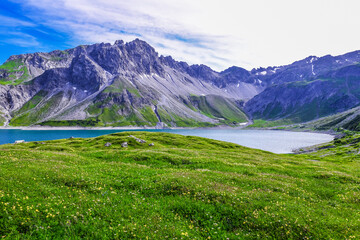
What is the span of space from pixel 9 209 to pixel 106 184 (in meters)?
6.93

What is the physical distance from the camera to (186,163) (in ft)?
103

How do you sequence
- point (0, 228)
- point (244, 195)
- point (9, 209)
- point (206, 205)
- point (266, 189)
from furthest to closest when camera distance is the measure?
point (266, 189), point (244, 195), point (206, 205), point (9, 209), point (0, 228)

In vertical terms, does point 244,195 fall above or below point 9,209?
below

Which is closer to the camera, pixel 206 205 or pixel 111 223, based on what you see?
pixel 111 223

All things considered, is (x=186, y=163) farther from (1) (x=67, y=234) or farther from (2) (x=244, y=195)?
(1) (x=67, y=234)

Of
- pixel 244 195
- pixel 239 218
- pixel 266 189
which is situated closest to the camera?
pixel 239 218

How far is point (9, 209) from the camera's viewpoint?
11688mm

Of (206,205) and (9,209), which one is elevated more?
(9,209)

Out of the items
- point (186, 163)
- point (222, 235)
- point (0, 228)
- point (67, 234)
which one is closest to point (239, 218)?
point (222, 235)

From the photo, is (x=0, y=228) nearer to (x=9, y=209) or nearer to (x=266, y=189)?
(x=9, y=209)

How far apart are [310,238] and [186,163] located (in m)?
20.3

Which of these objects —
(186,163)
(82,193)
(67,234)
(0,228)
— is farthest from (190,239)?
(186,163)

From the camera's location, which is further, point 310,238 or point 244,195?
point 244,195

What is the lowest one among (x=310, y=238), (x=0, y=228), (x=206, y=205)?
(x=310, y=238)
